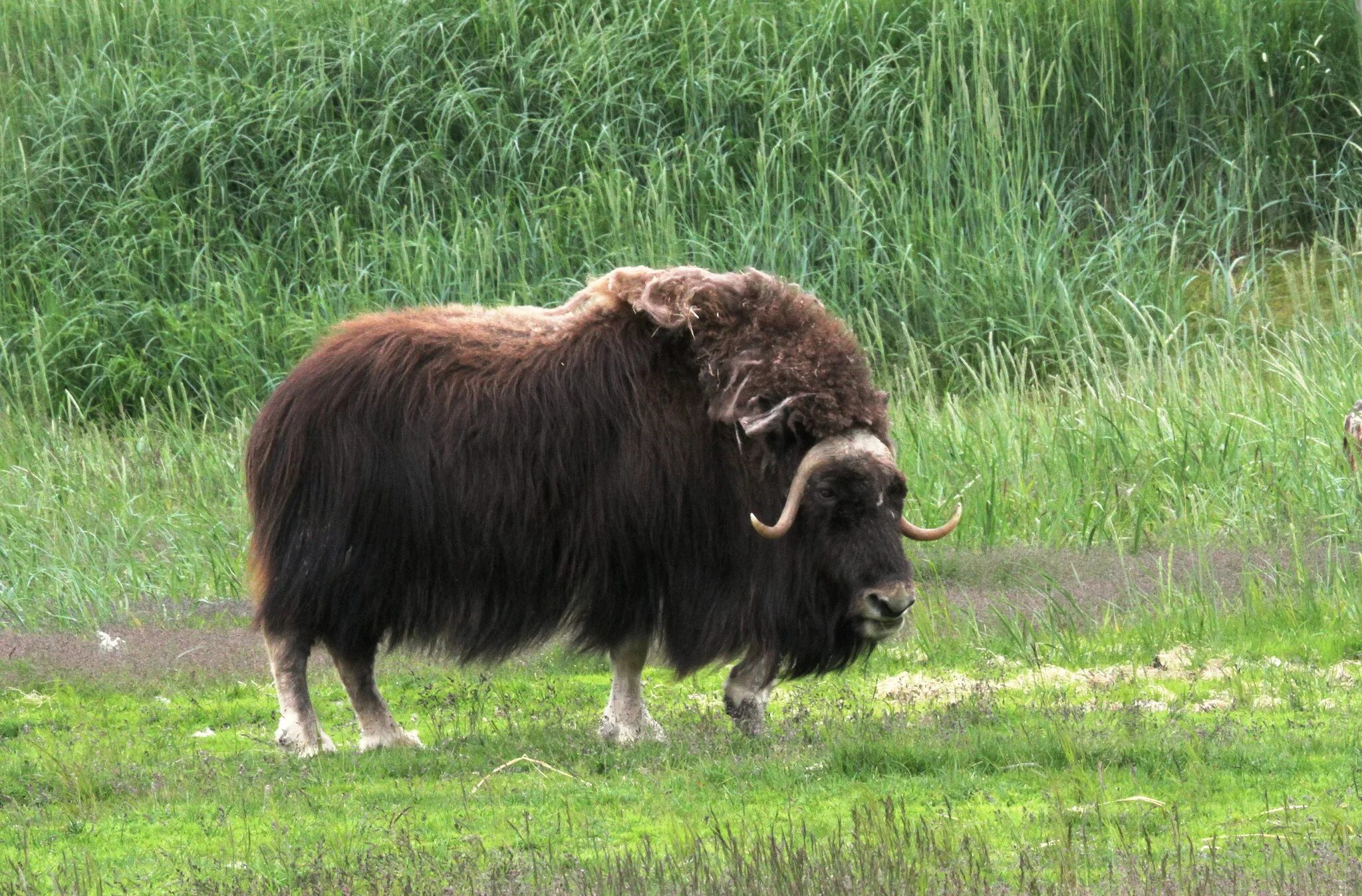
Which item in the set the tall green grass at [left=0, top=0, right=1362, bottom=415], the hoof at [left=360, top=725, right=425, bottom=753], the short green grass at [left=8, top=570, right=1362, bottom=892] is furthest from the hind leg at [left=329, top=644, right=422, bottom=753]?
the tall green grass at [left=0, top=0, right=1362, bottom=415]

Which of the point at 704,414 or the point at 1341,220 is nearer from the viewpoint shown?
the point at 704,414

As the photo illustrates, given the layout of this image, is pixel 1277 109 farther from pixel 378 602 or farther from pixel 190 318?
pixel 378 602

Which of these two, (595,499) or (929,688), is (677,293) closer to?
(595,499)

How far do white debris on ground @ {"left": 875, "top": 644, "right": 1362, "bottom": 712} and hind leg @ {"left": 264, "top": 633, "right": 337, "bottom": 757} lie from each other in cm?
174

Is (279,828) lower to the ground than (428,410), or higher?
lower

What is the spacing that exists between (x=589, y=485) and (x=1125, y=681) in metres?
1.79

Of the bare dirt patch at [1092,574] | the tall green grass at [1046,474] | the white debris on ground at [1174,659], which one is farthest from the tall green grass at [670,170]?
the white debris on ground at [1174,659]

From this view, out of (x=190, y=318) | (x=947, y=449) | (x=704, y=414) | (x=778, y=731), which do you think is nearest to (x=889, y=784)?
(x=778, y=731)

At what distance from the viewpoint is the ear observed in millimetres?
4930

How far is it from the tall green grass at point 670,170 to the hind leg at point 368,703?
565cm

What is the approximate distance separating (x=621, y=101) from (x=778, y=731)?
8142 millimetres

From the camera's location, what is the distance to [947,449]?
7.94 m

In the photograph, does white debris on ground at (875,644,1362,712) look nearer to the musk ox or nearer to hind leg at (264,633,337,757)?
the musk ox

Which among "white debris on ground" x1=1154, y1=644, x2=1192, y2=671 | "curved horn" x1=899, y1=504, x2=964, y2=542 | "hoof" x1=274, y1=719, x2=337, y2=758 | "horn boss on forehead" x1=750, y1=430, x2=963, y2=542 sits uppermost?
"horn boss on forehead" x1=750, y1=430, x2=963, y2=542
